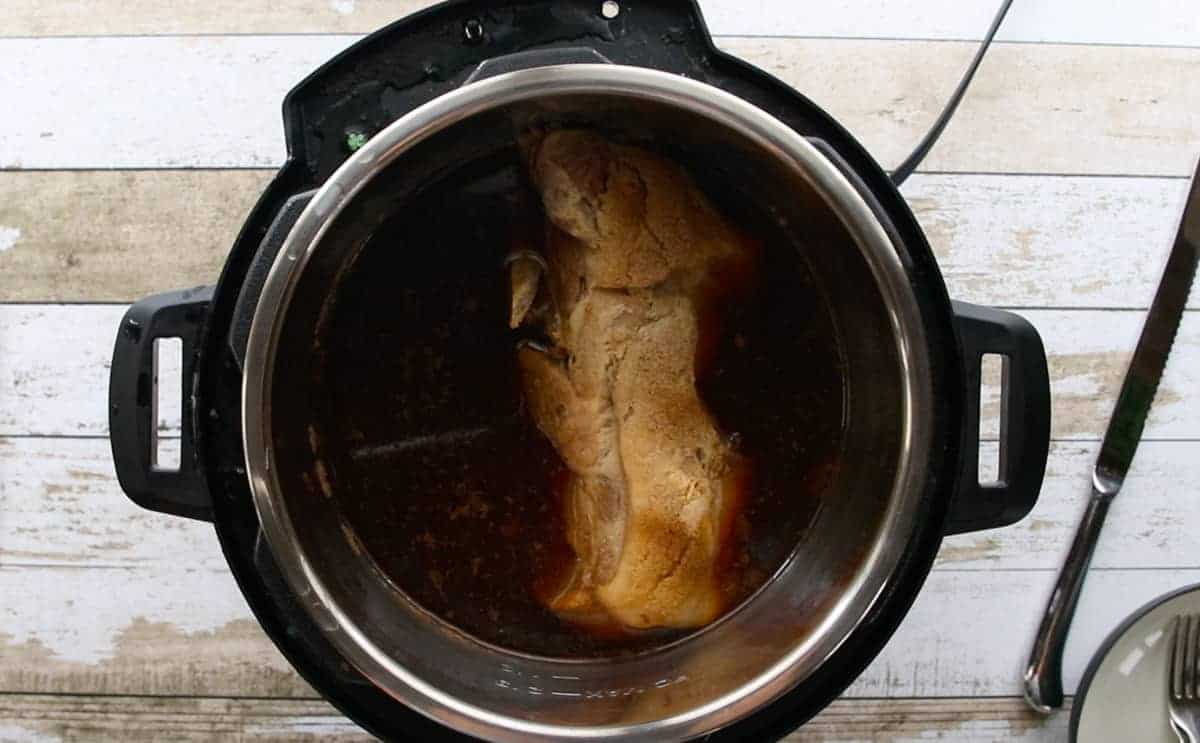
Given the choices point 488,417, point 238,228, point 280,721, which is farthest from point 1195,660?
point 238,228

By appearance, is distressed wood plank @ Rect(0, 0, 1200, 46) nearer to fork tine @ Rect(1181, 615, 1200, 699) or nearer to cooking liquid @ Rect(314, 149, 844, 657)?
cooking liquid @ Rect(314, 149, 844, 657)

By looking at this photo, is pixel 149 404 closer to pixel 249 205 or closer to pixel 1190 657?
pixel 249 205

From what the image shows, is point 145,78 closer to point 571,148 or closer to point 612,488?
point 571,148

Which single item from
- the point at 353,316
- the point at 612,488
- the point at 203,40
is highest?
the point at 203,40

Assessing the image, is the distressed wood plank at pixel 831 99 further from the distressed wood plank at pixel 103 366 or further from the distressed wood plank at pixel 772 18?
the distressed wood plank at pixel 103 366

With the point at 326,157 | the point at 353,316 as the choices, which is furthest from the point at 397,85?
the point at 353,316

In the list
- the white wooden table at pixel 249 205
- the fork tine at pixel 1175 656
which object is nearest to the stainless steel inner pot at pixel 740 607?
the white wooden table at pixel 249 205
